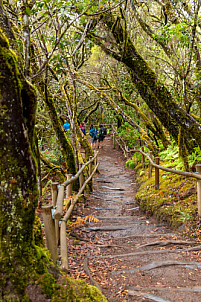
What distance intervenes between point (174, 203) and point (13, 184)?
15.0 feet

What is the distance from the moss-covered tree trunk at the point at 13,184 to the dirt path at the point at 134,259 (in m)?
1.44

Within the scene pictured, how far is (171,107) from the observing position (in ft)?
19.2

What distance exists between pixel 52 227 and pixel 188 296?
1.71 meters

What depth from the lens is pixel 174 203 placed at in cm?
580

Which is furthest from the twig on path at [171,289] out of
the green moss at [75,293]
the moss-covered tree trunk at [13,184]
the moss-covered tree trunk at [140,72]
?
the moss-covered tree trunk at [140,72]

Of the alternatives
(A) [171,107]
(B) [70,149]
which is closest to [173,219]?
(A) [171,107]

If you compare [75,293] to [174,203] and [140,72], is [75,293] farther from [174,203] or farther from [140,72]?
[140,72]

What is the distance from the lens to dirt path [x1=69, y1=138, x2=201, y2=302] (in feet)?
9.78

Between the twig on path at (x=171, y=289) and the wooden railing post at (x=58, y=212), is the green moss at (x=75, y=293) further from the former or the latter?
the wooden railing post at (x=58, y=212)

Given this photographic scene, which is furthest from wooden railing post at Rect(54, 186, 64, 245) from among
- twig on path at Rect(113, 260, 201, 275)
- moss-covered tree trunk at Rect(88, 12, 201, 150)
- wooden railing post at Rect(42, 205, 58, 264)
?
moss-covered tree trunk at Rect(88, 12, 201, 150)

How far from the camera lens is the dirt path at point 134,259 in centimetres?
298

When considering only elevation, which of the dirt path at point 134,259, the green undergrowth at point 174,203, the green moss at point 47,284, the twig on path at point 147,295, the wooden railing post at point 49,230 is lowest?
the dirt path at point 134,259

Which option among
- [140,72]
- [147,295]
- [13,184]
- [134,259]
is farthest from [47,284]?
[140,72]

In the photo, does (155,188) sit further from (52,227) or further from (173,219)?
(52,227)
